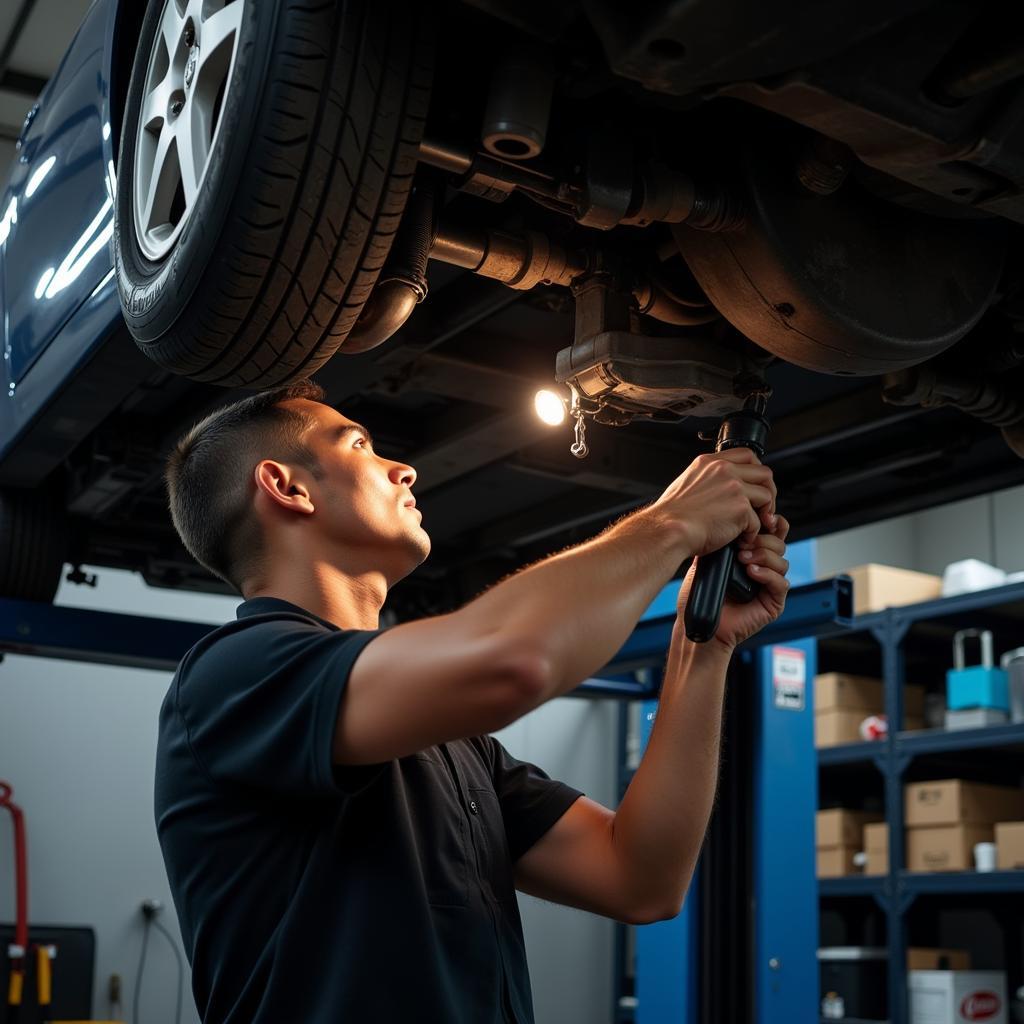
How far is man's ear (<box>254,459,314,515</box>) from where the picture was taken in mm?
1408

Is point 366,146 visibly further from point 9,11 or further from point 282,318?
point 9,11

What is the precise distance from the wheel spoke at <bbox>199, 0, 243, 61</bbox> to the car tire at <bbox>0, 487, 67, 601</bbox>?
5.93 feet

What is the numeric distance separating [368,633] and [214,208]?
432 millimetres

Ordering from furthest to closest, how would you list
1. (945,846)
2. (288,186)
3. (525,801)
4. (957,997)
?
(945,846)
(957,997)
(525,801)
(288,186)

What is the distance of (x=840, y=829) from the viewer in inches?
227

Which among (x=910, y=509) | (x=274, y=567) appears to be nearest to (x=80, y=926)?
(x=910, y=509)

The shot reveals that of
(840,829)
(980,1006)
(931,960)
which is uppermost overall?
(840,829)

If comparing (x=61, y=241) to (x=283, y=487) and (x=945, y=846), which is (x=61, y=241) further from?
(x=945, y=846)

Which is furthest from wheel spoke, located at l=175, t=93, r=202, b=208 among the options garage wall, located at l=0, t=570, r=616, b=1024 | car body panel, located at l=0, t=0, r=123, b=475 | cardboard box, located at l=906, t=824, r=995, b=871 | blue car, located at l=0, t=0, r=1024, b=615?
garage wall, located at l=0, t=570, r=616, b=1024

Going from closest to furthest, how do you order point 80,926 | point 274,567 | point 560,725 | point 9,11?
point 274,567 < point 9,11 < point 80,926 < point 560,725

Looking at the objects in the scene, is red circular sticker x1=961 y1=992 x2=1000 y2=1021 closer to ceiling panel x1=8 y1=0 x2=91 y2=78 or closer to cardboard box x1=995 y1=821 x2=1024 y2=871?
cardboard box x1=995 y1=821 x2=1024 y2=871

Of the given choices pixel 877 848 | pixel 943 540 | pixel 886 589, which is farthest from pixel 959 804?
pixel 943 540

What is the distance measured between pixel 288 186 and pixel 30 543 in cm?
198

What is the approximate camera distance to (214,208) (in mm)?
1188
